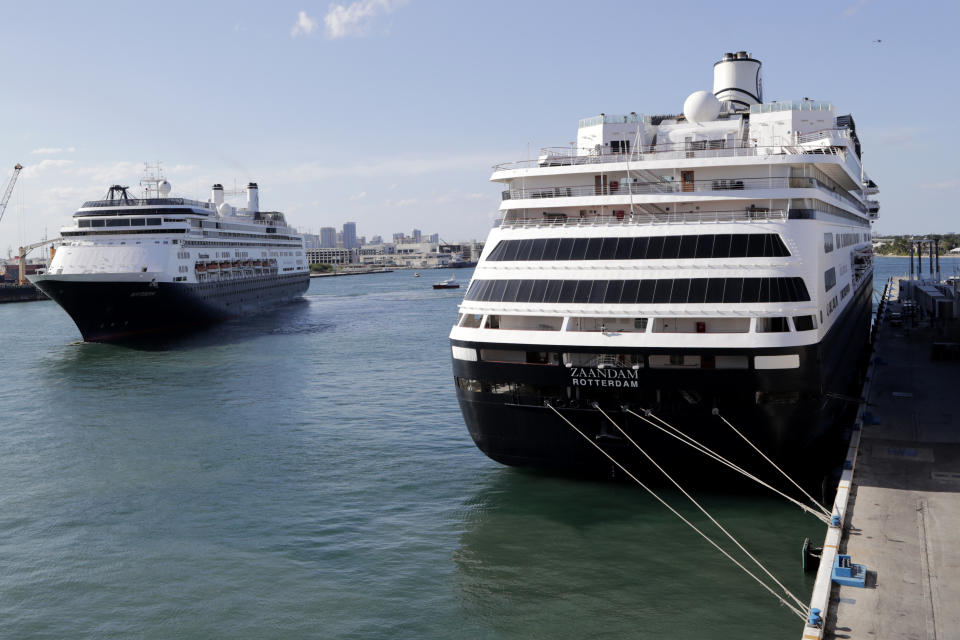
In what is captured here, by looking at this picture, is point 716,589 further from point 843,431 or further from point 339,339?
point 339,339

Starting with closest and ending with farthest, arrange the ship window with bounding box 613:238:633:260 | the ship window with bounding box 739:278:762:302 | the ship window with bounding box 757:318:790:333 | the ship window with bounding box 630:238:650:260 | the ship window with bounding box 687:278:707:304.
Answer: the ship window with bounding box 757:318:790:333
the ship window with bounding box 739:278:762:302
the ship window with bounding box 687:278:707:304
the ship window with bounding box 630:238:650:260
the ship window with bounding box 613:238:633:260

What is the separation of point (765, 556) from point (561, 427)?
5.70 meters

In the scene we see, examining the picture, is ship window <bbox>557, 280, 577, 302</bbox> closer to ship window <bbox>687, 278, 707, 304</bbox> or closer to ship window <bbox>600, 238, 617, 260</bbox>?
ship window <bbox>600, 238, 617, 260</bbox>

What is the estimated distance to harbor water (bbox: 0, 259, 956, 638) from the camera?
1525cm

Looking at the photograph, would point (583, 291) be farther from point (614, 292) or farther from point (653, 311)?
point (653, 311)

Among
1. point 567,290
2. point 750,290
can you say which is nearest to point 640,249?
point 567,290

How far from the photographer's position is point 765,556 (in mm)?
17000

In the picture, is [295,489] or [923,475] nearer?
[923,475]

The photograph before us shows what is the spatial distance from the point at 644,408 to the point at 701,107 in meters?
13.4

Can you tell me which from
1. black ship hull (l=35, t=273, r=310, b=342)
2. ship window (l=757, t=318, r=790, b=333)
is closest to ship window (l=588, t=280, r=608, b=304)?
ship window (l=757, t=318, r=790, b=333)

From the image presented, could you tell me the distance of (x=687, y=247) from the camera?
20219 millimetres

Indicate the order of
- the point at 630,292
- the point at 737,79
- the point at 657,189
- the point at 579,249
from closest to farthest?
1. the point at 630,292
2. the point at 579,249
3. the point at 657,189
4. the point at 737,79

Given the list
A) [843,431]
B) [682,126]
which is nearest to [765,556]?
[843,431]

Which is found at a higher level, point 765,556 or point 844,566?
point 844,566
